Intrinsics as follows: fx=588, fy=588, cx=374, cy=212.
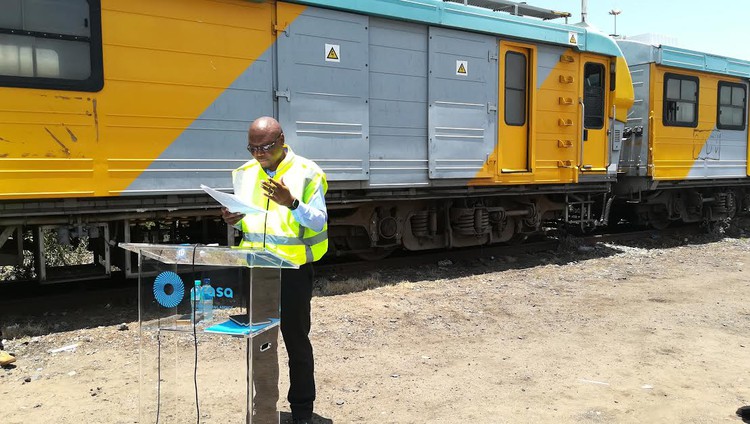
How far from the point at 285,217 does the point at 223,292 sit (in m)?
0.51

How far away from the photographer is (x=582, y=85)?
9016 mm

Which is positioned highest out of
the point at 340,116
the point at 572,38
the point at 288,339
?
the point at 572,38

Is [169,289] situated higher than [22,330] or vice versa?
[169,289]

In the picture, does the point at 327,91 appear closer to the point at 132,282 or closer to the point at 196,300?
the point at 132,282

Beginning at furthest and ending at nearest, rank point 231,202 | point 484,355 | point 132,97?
point 132,97 < point 484,355 < point 231,202

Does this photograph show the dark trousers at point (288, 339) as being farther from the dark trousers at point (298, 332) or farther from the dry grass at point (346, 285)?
the dry grass at point (346, 285)

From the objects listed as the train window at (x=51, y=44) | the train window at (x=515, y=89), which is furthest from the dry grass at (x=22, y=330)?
the train window at (x=515, y=89)

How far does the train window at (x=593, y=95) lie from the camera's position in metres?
9.22

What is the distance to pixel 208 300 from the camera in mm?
2709

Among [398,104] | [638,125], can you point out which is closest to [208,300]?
[398,104]

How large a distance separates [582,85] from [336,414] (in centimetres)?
712

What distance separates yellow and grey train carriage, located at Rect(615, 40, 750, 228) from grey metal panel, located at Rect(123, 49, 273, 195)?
7265mm

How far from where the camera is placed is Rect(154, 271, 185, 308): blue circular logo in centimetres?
267

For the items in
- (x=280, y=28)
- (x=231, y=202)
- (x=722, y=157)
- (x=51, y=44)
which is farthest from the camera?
(x=722, y=157)
